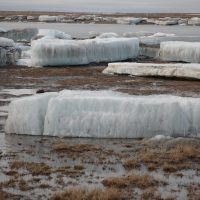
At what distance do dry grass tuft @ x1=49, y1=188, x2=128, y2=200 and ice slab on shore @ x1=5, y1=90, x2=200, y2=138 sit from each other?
20.2 ft

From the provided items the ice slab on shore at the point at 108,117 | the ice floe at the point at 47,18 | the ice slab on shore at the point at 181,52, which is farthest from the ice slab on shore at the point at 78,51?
the ice floe at the point at 47,18

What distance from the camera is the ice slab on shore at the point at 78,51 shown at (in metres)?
42.6

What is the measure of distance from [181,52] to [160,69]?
447 inches

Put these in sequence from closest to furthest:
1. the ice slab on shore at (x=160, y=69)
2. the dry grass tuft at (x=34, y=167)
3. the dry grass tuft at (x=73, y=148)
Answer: the dry grass tuft at (x=34, y=167) < the dry grass tuft at (x=73, y=148) < the ice slab on shore at (x=160, y=69)

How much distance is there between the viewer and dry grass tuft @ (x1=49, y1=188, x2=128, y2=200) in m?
12.7

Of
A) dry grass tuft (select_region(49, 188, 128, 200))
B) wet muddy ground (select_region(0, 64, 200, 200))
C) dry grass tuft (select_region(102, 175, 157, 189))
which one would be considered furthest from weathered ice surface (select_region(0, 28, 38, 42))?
dry grass tuft (select_region(49, 188, 128, 200))

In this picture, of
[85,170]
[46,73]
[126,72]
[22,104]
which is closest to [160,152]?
[85,170]

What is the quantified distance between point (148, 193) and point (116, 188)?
857mm

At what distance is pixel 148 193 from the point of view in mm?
13141

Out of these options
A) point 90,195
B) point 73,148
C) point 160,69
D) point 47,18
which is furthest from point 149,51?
point 47,18

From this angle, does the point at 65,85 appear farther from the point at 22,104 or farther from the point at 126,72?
the point at 22,104

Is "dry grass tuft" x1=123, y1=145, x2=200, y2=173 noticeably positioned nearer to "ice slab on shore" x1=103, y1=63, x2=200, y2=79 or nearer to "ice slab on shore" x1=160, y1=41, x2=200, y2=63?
"ice slab on shore" x1=103, y1=63, x2=200, y2=79

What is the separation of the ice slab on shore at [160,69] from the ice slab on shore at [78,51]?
6.25 m

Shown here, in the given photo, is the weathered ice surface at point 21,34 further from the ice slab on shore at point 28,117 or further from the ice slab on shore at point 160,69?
the ice slab on shore at point 28,117
